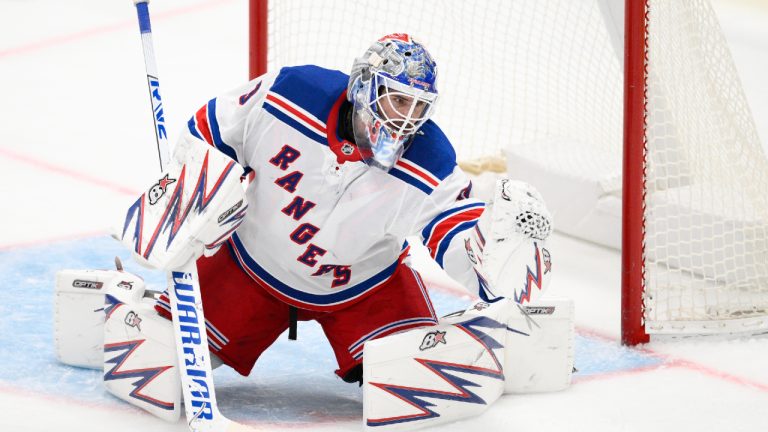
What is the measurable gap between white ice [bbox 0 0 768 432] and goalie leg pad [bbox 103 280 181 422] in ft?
0.14

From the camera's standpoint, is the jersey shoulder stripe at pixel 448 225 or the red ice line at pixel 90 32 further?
the red ice line at pixel 90 32

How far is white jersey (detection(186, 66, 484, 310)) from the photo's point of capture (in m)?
3.46

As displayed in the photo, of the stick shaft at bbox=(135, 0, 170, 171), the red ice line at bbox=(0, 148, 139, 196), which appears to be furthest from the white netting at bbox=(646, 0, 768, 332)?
the red ice line at bbox=(0, 148, 139, 196)

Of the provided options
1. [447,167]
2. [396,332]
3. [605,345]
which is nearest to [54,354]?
[396,332]

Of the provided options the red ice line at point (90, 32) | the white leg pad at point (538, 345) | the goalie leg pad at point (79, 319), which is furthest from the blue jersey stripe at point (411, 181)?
the red ice line at point (90, 32)

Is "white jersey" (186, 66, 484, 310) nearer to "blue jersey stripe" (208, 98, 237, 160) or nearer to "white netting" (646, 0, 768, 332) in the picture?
"blue jersey stripe" (208, 98, 237, 160)

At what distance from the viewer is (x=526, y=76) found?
16.5 feet

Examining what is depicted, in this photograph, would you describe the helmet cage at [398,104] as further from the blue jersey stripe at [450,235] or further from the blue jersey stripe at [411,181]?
the blue jersey stripe at [450,235]

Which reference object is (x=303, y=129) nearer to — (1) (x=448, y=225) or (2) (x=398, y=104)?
(2) (x=398, y=104)

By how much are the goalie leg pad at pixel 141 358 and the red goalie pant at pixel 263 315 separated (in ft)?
0.57

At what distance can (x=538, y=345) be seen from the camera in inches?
Result: 148

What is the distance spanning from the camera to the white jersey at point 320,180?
3463 millimetres

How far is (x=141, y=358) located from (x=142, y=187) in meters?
1.96

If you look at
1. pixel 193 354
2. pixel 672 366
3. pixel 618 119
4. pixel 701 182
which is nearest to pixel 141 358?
pixel 193 354
